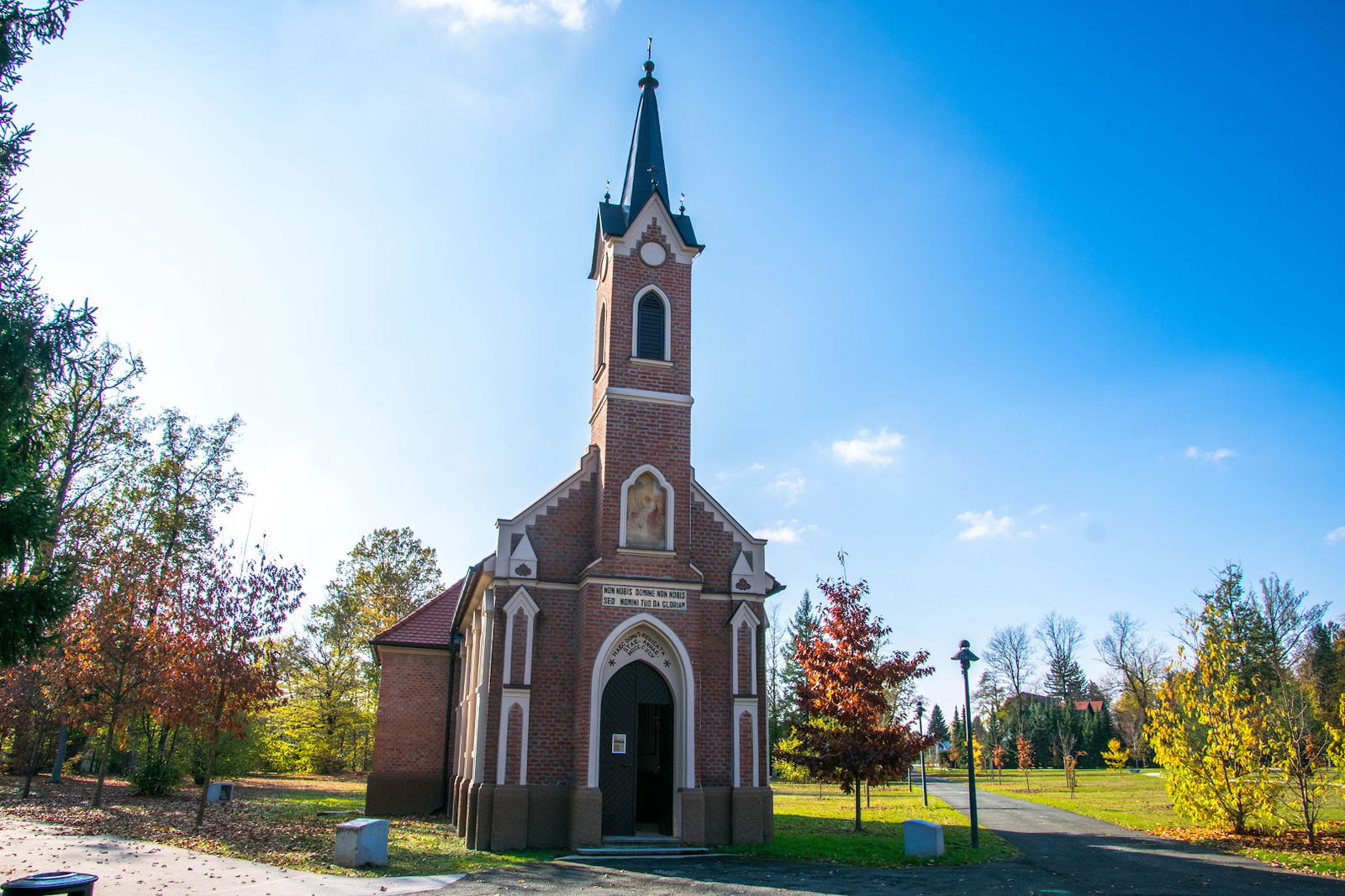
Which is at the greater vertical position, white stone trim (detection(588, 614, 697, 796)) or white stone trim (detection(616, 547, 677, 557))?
white stone trim (detection(616, 547, 677, 557))

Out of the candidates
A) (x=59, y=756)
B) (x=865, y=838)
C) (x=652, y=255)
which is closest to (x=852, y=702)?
(x=865, y=838)

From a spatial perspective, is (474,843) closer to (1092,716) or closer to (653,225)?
(653,225)

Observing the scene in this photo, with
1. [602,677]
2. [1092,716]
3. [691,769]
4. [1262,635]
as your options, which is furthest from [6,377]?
[1092,716]

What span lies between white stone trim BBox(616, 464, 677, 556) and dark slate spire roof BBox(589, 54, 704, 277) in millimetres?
5843

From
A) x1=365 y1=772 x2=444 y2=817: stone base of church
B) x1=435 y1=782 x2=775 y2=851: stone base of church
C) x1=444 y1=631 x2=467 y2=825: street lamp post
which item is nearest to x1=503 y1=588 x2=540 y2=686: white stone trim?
x1=435 y1=782 x2=775 y2=851: stone base of church

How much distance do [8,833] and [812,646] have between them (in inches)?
682

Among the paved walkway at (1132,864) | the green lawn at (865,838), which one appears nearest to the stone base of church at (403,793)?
the green lawn at (865,838)

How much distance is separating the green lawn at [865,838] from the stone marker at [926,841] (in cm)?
17

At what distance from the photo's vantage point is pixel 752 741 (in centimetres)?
1859

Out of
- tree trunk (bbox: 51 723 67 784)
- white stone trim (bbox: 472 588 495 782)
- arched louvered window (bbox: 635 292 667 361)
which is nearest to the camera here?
white stone trim (bbox: 472 588 495 782)

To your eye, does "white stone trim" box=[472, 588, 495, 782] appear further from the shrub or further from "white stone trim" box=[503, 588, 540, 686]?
the shrub

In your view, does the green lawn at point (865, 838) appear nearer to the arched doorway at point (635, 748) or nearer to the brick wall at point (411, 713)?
the arched doorway at point (635, 748)

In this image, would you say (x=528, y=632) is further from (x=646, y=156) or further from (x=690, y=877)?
(x=646, y=156)

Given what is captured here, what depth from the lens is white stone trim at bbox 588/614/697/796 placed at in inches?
696
